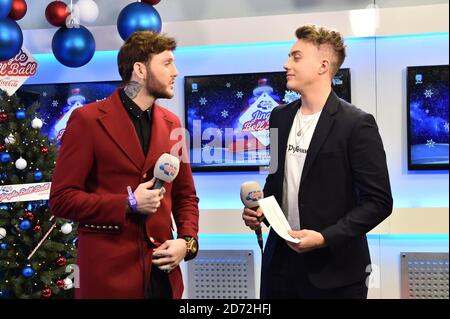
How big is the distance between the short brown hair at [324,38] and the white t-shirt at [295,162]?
289mm

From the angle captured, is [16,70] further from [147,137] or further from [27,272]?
[147,137]

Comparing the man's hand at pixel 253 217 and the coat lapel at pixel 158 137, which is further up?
the coat lapel at pixel 158 137

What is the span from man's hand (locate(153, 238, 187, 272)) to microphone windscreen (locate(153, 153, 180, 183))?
269mm

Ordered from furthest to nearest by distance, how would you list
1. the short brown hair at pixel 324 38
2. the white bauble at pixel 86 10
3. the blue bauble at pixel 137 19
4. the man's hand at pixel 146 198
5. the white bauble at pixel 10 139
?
1. the white bauble at pixel 86 10
2. the white bauble at pixel 10 139
3. the blue bauble at pixel 137 19
4. the short brown hair at pixel 324 38
5. the man's hand at pixel 146 198

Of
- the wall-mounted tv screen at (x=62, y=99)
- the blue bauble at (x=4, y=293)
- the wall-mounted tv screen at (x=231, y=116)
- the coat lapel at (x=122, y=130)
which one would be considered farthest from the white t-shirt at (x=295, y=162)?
the wall-mounted tv screen at (x=62, y=99)

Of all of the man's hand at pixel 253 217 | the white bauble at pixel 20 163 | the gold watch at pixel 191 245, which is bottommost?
the gold watch at pixel 191 245

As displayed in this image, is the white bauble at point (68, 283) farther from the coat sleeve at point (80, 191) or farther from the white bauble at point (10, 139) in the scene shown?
the coat sleeve at point (80, 191)

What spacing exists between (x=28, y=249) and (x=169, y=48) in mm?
2266

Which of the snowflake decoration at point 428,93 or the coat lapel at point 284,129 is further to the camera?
the snowflake decoration at point 428,93

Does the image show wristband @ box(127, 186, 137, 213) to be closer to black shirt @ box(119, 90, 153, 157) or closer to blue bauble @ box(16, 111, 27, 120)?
black shirt @ box(119, 90, 153, 157)

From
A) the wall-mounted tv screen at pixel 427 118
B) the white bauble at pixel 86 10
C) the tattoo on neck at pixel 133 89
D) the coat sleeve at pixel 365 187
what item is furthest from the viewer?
the wall-mounted tv screen at pixel 427 118

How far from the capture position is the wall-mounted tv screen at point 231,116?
4.50m

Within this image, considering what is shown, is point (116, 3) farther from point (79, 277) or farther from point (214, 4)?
point (79, 277)

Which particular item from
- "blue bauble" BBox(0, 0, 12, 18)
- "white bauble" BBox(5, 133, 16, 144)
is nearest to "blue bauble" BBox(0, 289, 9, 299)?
"white bauble" BBox(5, 133, 16, 144)
